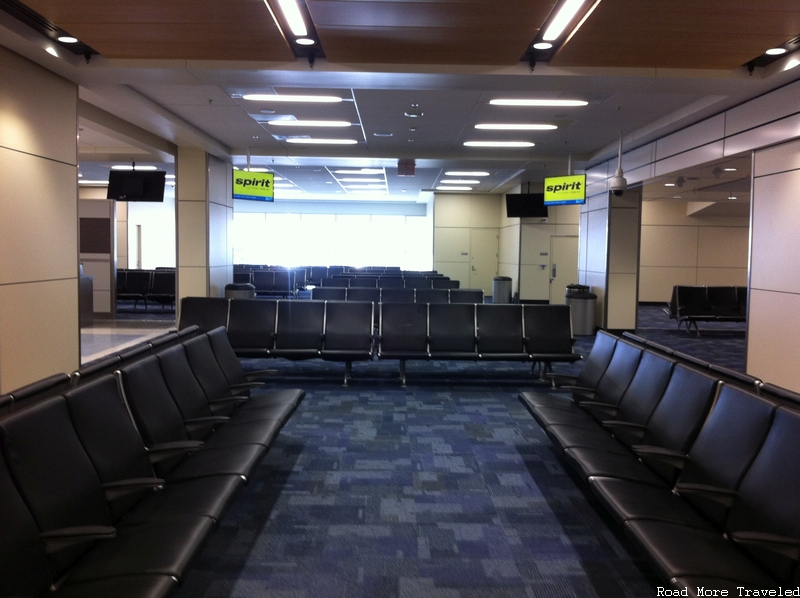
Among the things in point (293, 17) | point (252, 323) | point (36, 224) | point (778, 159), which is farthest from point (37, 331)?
point (778, 159)

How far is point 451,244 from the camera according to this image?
18.2m

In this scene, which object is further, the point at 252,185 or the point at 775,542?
the point at 252,185

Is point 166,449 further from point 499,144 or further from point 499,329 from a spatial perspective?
point 499,144

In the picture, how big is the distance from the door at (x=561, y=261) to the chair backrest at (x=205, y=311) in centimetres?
1135

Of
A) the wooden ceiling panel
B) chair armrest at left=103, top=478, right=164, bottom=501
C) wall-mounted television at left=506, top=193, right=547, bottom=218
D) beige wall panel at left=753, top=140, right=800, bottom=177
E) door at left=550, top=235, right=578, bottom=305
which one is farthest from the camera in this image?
door at left=550, top=235, right=578, bottom=305

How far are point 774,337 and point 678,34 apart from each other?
3.25 metres

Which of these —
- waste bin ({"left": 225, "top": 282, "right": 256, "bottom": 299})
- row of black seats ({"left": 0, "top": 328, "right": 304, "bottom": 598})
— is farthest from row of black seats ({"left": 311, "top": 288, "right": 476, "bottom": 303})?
Answer: row of black seats ({"left": 0, "top": 328, "right": 304, "bottom": 598})

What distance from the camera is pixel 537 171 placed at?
1295 cm

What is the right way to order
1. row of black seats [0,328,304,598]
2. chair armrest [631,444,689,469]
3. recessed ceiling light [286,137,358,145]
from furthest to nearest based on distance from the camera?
1. recessed ceiling light [286,137,358,145]
2. chair armrest [631,444,689,469]
3. row of black seats [0,328,304,598]

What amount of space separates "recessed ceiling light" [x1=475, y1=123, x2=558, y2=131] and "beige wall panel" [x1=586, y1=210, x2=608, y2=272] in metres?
2.72

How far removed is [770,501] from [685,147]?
6.79 metres

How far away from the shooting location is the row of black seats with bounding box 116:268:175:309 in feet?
44.0

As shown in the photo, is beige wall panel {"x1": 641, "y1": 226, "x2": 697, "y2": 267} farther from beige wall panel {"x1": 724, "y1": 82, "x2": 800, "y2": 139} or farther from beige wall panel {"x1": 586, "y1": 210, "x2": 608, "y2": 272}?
beige wall panel {"x1": 724, "y1": 82, "x2": 800, "y2": 139}

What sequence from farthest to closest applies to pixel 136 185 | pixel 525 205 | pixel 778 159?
1. pixel 525 205
2. pixel 136 185
3. pixel 778 159
